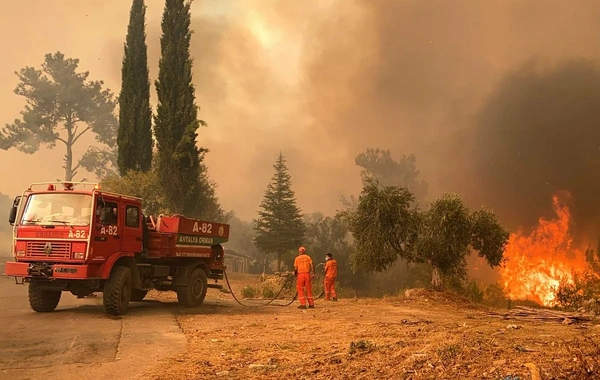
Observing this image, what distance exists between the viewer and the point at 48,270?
37.6 ft

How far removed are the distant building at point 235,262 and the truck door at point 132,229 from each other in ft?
142

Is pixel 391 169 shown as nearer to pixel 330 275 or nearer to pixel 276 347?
pixel 330 275

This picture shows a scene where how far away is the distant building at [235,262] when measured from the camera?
57062 mm

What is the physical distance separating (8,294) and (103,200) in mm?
8308

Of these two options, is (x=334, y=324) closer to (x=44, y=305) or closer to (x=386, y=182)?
(x=44, y=305)

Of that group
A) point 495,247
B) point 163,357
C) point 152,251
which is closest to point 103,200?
point 152,251

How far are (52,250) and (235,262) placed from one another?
1852 inches

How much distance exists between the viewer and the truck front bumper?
1130 centimetres

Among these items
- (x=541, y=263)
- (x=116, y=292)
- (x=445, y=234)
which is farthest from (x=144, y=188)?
(x=541, y=263)

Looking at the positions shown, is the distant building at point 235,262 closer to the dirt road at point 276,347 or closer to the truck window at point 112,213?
the dirt road at point 276,347

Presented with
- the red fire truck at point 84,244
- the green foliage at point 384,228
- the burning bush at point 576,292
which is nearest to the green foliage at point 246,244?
the green foliage at point 384,228

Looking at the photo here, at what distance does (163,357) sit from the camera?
786 cm

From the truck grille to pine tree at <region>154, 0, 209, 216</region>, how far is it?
19.9 metres

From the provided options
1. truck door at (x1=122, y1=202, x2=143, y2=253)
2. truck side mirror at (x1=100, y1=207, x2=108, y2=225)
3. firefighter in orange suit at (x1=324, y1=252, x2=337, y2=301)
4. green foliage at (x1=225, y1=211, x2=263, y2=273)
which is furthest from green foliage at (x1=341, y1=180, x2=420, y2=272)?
green foliage at (x1=225, y1=211, x2=263, y2=273)
